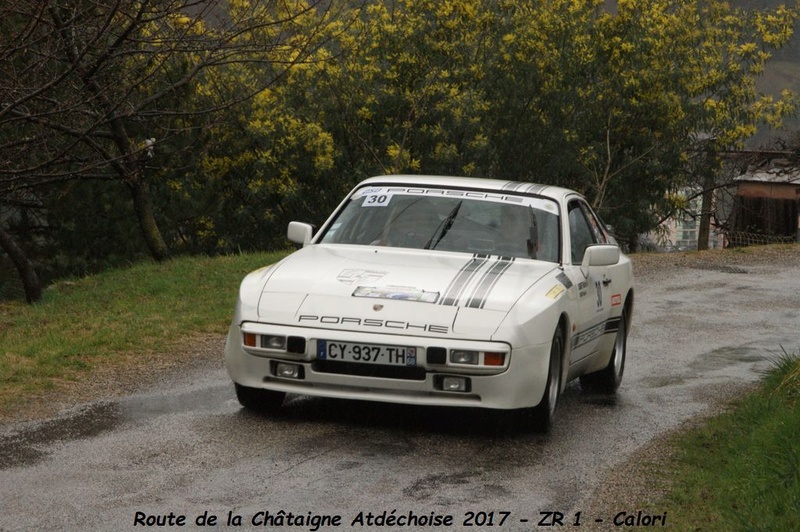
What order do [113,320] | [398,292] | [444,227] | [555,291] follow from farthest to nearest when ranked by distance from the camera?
[113,320] → [444,227] → [555,291] → [398,292]

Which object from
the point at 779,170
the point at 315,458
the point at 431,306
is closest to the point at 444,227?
the point at 431,306

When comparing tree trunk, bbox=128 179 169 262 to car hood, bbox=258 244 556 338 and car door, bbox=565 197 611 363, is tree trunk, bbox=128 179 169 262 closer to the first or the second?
car door, bbox=565 197 611 363

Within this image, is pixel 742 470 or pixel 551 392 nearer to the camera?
pixel 742 470

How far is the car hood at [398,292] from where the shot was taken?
7.29 m

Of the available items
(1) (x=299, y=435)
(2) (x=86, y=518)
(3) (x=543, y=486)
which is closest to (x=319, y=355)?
(1) (x=299, y=435)

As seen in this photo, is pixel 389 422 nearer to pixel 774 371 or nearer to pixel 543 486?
pixel 543 486

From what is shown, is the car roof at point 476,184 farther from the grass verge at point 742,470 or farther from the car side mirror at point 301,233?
the grass verge at point 742,470

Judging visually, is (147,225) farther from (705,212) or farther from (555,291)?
(705,212)

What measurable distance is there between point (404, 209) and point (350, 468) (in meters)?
2.76

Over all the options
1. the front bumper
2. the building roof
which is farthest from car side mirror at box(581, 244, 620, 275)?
the building roof

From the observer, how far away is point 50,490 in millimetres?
5961

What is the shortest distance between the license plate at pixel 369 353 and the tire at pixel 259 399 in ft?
2.39

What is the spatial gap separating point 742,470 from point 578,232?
3.03 m

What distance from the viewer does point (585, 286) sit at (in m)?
8.57
